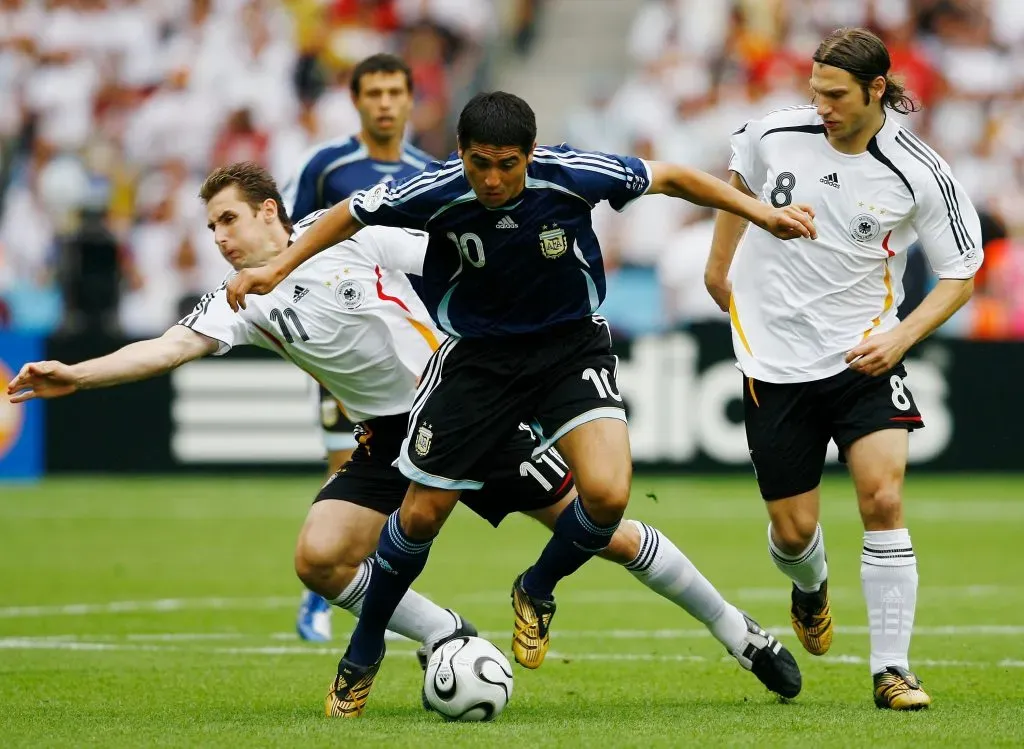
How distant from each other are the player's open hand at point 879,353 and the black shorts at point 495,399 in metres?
0.92

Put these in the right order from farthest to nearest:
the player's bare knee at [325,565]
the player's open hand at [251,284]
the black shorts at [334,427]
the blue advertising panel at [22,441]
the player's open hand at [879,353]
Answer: the blue advertising panel at [22,441]
the black shorts at [334,427]
the player's bare knee at [325,565]
the player's open hand at [879,353]
the player's open hand at [251,284]

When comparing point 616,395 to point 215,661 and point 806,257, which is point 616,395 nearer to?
point 806,257

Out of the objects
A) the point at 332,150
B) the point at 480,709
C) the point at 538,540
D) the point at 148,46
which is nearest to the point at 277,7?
the point at 148,46

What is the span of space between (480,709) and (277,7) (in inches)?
632

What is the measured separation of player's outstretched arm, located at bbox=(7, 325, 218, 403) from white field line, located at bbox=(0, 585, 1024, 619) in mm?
3369

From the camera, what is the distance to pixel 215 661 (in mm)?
8297

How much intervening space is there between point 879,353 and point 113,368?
2.88m

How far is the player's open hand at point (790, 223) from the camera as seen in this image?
254 inches

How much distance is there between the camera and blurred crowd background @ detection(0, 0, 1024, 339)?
59.0 ft

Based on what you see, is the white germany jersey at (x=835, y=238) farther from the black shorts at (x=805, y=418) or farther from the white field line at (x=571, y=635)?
the white field line at (x=571, y=635)

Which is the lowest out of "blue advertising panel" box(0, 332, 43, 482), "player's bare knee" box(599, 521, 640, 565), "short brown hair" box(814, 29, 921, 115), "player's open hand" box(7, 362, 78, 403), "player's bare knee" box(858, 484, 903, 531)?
"blue advertising panel" box(0, 332, 43, 482)

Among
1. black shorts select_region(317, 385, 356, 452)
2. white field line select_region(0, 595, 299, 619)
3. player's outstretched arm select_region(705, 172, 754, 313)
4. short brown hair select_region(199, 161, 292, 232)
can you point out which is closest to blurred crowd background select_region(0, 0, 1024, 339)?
white field line select_region(0, 595, 299, 619)

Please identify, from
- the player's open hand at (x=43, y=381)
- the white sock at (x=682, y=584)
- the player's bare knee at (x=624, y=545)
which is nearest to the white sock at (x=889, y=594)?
the white sock at (x=682, y=584)

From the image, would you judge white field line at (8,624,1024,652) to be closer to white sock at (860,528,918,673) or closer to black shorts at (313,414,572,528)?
black shorts at (313,414,572,528)
